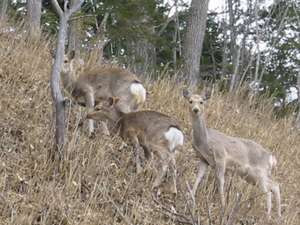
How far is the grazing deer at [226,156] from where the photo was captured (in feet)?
28.6

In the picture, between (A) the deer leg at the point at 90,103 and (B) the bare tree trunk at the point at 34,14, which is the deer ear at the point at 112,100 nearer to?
(A) the deer leg at the point at 90,103

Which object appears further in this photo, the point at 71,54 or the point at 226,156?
the point at 71,54

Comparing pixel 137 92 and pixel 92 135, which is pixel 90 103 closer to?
pixel 137 92

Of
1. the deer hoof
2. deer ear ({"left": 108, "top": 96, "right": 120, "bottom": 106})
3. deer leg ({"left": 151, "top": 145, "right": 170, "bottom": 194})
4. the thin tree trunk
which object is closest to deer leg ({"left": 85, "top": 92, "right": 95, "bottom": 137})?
the deer hoof

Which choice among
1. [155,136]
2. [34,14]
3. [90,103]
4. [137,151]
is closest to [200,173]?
[155,136]

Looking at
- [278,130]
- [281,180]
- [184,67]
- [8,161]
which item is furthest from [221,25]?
[8,161]

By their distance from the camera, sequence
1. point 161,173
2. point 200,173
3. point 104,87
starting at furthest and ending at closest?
point 104,87, point 200,173, point 161,173

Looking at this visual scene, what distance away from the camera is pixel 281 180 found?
426 inches

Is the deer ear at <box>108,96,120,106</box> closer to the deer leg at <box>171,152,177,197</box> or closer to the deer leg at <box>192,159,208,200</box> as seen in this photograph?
the deer leg at <box>171,152,177,197</box>

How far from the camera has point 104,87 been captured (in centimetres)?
1008

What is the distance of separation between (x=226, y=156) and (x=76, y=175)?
221 cm

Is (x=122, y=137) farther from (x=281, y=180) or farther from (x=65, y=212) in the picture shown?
(x=281, y=180)

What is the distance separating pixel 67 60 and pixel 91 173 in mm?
3191

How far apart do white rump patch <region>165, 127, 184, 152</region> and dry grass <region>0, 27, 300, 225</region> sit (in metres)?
0.40
